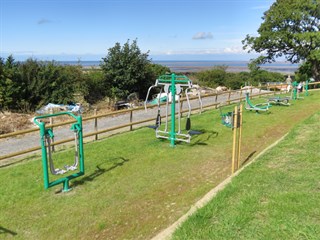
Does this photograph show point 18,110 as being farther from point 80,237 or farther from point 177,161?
point 80,237

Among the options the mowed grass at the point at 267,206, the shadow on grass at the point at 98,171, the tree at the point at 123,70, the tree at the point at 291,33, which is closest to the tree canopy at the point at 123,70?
the tree at the point at 123,70

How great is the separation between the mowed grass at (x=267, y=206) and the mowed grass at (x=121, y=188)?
27.3 inches

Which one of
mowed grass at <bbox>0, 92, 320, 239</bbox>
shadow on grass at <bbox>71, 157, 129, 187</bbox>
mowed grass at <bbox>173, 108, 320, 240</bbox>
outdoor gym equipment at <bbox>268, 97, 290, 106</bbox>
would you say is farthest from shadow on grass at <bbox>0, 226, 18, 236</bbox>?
outdoor gym equipment at <bbox>268, 97, 290, 106</bbox>

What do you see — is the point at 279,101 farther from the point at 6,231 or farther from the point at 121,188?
the point at 6,231

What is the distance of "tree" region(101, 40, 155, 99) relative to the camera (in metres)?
22.6

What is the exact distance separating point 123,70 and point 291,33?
13.0 metres

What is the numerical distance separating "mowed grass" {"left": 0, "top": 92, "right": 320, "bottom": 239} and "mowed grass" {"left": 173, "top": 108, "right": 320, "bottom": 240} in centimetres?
69

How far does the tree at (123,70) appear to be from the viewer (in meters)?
22.6

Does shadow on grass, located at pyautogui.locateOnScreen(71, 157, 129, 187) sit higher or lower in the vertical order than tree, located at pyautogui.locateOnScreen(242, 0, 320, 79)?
lower

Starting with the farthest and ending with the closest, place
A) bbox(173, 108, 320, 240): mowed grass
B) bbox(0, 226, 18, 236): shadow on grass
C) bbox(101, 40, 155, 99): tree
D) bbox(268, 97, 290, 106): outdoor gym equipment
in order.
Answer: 1. bbox(101, 40, 155, 99): tree
2. bbox(268, 97, 290, 106): outdoor gym equipment
3. bbox(0, 226, 18, 236): shadow on grass
4. bbox(173, 108, 320, 240): mowed grass

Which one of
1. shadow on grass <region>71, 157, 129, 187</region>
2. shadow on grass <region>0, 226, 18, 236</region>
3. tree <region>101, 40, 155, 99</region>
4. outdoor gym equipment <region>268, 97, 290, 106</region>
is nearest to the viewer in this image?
shadow on grass <region>0, 226, 18, 236</region>

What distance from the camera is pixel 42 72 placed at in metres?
18.8

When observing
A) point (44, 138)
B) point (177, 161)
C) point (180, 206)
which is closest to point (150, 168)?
point (177, 161)

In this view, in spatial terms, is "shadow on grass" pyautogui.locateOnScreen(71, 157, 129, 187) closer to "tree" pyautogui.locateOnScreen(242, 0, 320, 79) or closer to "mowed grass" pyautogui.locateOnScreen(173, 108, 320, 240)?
"mowed grass" pyautogui.locateOnScreen(173, 108, 320, 240)
